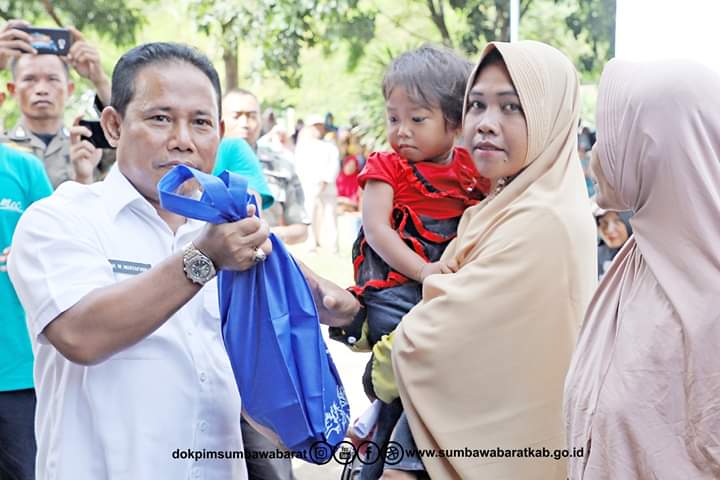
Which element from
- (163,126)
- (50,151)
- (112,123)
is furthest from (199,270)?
(50,151)

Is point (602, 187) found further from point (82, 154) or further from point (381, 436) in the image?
point (82, 154)

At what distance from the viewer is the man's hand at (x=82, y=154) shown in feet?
13.2

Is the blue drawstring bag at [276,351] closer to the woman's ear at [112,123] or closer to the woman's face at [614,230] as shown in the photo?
the woman's ear at [112,123]

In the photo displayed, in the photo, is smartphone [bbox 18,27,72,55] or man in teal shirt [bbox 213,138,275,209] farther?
smartphone [bbox 18,27,72,55]

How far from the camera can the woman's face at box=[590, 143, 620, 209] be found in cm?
227

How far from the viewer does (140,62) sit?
2.23 meters

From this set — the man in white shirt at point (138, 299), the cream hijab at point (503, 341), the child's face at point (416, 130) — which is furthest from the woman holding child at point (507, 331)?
the man in white shirt at point (138, 299)

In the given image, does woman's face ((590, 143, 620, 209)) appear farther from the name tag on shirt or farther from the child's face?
the name tag on shirt

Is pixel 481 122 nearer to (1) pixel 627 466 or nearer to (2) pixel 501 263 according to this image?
(2) pixel 501 263

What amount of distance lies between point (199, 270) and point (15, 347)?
1.99 meters

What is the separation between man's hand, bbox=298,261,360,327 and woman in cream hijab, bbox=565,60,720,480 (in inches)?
28.7

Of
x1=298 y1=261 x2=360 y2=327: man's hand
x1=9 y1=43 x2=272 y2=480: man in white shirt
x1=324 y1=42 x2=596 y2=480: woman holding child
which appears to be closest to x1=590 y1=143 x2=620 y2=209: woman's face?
x1=324 y1=42 x2=596 y2=480: woman holding child

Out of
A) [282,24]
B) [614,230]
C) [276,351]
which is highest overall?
[276,351]

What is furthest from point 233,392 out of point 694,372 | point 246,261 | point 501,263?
point 694,372
